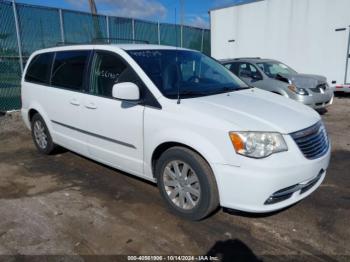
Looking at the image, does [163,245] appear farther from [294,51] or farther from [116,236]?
[294,51]

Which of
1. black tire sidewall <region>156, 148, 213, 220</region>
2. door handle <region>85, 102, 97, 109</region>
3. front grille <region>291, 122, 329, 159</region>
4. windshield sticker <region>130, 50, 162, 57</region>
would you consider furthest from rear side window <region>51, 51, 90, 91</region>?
front grille <region>291, 122, 329, 159</region>

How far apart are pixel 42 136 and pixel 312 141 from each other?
425cm

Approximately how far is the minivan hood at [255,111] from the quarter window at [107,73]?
2.96 feet

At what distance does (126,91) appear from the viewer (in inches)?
130

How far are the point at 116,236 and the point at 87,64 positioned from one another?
2.28 metres

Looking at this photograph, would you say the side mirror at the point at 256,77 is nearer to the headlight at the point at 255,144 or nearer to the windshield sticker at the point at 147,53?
the windshield sticker at the point at 147,53

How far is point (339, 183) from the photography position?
4148mm

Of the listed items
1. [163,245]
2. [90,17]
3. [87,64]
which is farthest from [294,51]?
[163,245]

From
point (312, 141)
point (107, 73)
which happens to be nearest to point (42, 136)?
point (107, 73)

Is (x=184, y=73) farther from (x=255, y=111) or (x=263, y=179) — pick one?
(x=263, y=179)

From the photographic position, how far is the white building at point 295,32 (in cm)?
1047

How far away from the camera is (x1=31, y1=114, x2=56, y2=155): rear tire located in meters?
5.23

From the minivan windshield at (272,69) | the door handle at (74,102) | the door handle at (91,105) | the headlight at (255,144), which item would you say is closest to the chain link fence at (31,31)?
the minivan windshield at (272,69)

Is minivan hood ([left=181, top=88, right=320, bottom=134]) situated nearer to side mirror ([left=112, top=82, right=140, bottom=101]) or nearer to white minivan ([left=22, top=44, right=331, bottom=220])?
white minivan ([left=22, top=44, right=331, bottom=220])
